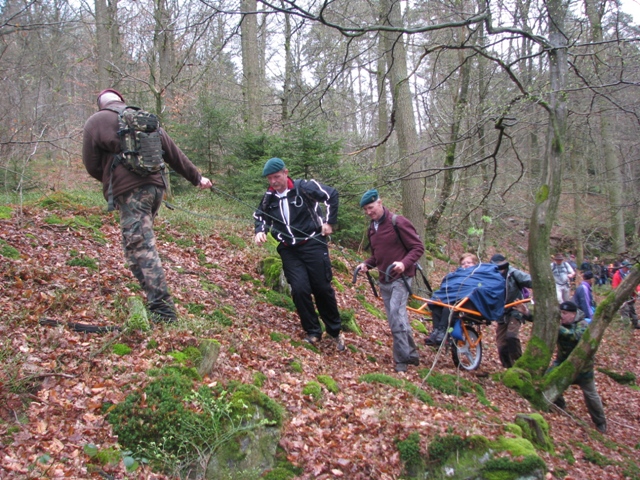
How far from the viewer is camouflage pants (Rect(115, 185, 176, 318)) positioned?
4.96 metres

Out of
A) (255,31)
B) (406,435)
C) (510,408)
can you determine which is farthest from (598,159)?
(406,435)

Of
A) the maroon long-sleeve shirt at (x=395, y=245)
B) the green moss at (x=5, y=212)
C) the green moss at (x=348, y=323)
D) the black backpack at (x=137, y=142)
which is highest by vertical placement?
the black backpack at (x=137, y=142)

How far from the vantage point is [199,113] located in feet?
46.0

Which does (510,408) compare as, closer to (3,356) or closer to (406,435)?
(406,435)

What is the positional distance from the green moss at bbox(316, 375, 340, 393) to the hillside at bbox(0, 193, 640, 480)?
0.23ft

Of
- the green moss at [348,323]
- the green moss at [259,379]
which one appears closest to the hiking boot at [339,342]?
the green moss at [348,323]

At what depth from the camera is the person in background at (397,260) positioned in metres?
6.18

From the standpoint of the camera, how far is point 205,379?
4285 millimetres

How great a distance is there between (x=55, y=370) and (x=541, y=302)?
19.8 ft

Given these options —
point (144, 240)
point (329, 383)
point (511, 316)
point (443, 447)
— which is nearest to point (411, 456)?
point (443, 447)

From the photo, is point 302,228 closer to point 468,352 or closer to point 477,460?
point 468,352

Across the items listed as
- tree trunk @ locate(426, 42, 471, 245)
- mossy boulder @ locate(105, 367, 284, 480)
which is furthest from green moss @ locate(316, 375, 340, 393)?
tree trunk @ locate(426, 42, 471, 245)

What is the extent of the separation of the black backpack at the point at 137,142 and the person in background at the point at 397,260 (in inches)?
105

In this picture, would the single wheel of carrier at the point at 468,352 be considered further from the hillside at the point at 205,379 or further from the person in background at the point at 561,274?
the person in background at the point at 561,274
